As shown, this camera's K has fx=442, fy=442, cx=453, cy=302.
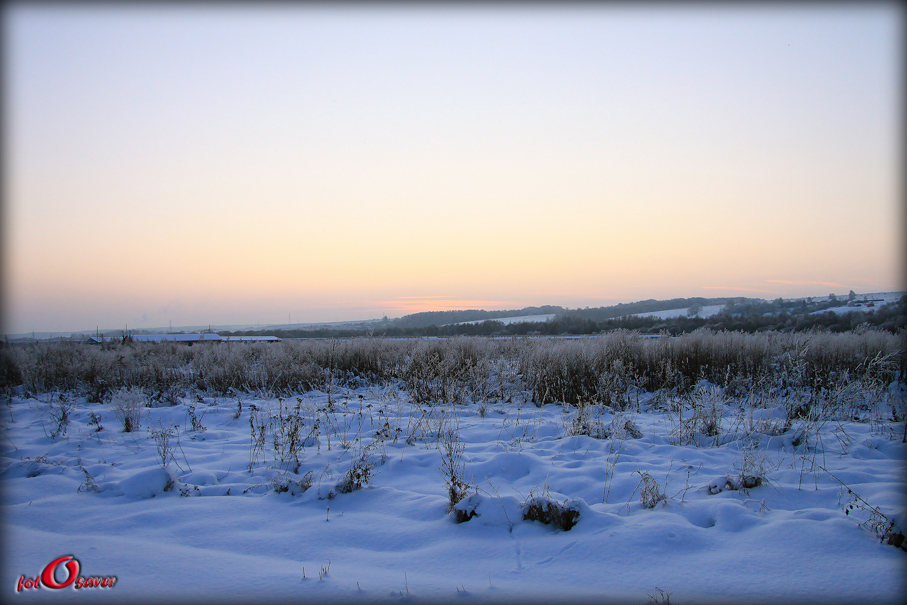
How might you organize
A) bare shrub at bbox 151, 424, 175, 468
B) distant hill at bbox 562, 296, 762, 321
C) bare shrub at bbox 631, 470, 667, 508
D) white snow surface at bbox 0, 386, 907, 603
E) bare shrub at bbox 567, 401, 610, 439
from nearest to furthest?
1. white snow surface at bbox 0, 386, 907, 603
2. bare shrub at bbox 631, 470, 667, 508
3. bare shrub at bbox 151, 424, 175, 468
4. bare shrub at bbox 567, 401, 610, 439
5. distant hill at bbox 562, 296, 762, 321

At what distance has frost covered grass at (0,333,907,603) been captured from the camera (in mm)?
2672

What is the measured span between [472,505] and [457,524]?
0.18 m

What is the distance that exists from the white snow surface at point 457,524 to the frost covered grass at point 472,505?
0.7 inches

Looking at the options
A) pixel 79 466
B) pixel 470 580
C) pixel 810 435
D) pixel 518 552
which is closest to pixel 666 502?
pixel 518 552

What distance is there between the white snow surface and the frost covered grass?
2 cm

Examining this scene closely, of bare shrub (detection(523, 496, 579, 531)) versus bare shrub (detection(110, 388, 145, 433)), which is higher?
bare shrub (detection(110, 388, 145, 433))

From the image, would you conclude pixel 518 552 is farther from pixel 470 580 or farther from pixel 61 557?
pixel 61 557

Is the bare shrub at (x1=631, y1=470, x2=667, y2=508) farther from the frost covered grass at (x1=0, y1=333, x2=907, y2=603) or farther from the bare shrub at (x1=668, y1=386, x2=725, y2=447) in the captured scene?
the bare shrub at (x1=668, y1=386, x2=725, y2=447)

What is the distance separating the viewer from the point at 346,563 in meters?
2.96

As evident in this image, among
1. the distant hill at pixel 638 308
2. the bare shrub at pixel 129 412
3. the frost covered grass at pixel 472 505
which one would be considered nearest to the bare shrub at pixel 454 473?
the frost covered grass at pixel 472 505

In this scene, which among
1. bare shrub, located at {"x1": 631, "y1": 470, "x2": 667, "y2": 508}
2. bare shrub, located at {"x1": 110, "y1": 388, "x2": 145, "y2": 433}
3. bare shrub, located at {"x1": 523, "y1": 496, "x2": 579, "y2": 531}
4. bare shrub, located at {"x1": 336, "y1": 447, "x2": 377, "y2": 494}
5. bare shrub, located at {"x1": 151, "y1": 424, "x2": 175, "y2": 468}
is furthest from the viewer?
bare shrub, located at {"x1": 110, "y1": 388, "x2": 145, "y2": 433}

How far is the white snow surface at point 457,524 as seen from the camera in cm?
262

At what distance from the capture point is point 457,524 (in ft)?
11.3

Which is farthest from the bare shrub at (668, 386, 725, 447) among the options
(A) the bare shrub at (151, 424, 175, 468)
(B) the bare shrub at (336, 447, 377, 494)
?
(A) the bare shrub at (151, 424, 175, 468)
